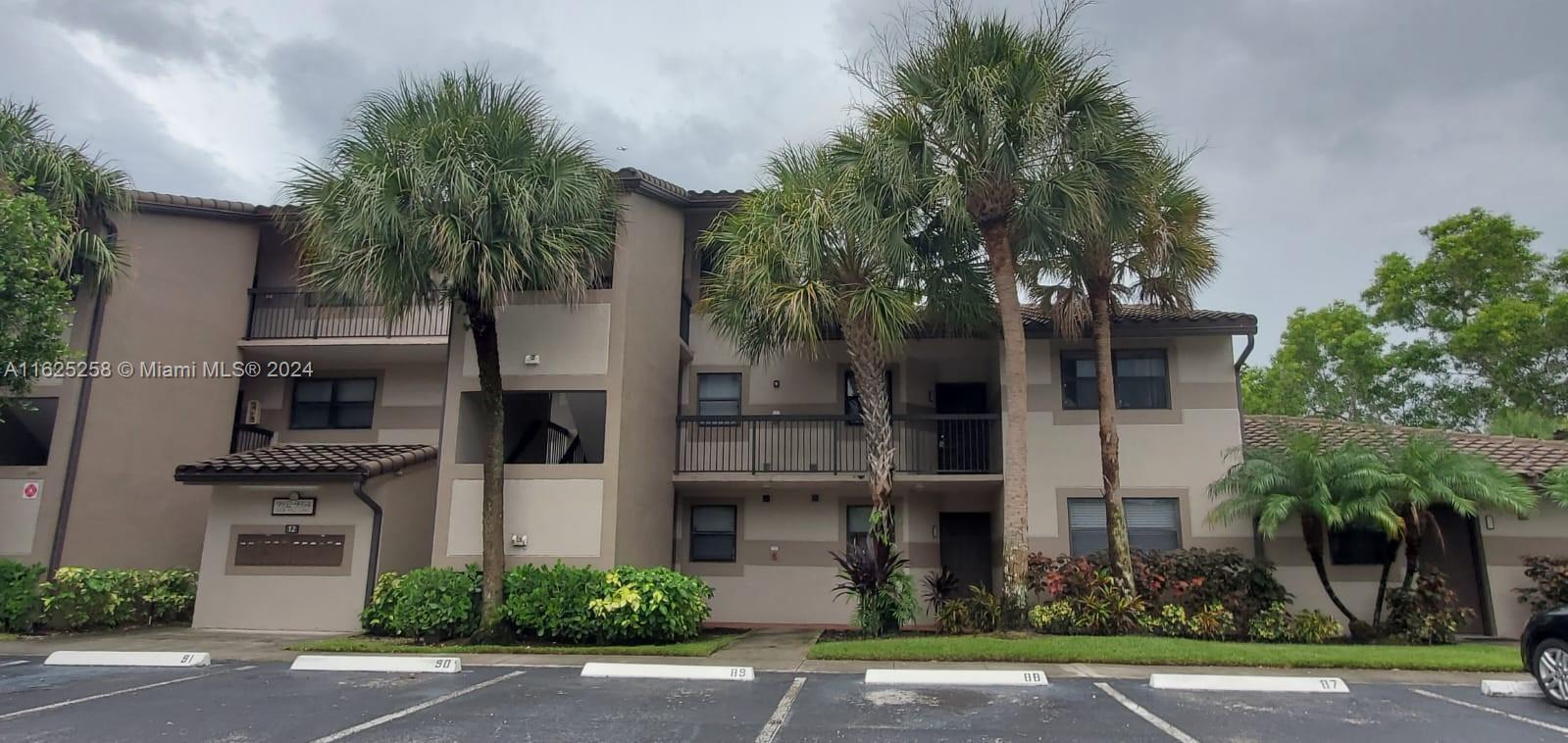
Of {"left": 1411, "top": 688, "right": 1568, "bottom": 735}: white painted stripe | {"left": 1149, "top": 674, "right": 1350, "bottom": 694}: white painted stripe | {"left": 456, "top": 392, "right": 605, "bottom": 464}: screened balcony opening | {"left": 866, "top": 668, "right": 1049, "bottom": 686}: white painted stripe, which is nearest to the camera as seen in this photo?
{"left": 1411, "top": 688, "right": 1568, "bottom": 735}: white painted stripe

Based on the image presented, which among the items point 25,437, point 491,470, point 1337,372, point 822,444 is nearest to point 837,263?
point 822,444

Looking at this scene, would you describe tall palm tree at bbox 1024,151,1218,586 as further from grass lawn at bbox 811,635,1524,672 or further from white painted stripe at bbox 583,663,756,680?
white painted stripe at bbox 583,663,756,680

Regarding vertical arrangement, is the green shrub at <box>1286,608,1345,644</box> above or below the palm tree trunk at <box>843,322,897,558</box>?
below

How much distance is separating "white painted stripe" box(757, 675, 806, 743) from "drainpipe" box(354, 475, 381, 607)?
26.7 feet

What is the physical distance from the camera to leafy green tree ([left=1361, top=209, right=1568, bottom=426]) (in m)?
22.6

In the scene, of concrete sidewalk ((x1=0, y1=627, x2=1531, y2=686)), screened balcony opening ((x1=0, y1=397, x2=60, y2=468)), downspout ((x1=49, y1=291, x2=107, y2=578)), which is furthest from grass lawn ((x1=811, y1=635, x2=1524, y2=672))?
screened balcony opening ((x1=0, y1=397, x2=60, y2=468))

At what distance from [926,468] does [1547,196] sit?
19.8 meters

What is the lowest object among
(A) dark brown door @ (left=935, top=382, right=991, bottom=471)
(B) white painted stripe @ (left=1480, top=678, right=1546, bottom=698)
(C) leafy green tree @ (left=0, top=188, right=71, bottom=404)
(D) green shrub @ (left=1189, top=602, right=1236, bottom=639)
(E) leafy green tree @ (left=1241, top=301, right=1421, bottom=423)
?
(B) white painted stripe @ (left=1480, top=678, right=1546, bottom=698)

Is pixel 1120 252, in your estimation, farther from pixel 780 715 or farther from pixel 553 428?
pixel 553 428

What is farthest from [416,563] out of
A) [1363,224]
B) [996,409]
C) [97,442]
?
[1363,224]

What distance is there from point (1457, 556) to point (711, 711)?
44.2 ft

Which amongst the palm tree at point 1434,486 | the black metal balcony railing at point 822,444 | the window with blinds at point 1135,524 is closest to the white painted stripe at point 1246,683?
the palm tree at point 1434,486

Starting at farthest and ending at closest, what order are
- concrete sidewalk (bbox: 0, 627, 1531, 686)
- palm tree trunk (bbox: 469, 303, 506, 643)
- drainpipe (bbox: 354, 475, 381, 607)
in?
1. drainpipe (bbox: 354, 475, 381, 607)
2. palm tree trunk (bbox: 469, 303, 506, 643)
3. concrete sidewalk (bbox: 0, 627, 1531, 686)

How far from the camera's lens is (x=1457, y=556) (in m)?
14.1
